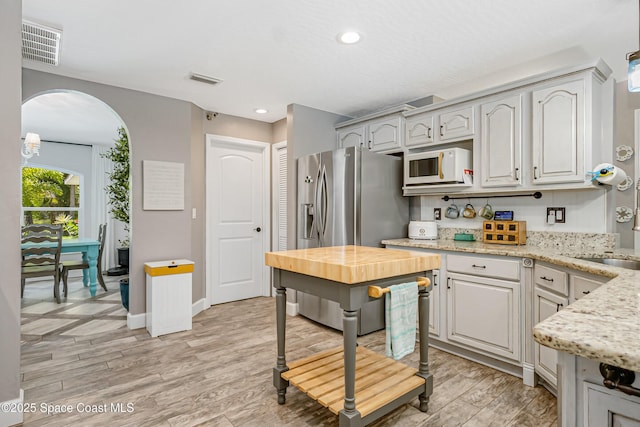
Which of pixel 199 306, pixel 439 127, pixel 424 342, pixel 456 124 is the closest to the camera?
pixel 424 342

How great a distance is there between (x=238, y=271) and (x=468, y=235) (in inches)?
117

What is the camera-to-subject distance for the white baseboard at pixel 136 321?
353 cm

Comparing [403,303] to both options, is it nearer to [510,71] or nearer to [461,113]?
[461,113]

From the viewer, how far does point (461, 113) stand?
320 centimetres

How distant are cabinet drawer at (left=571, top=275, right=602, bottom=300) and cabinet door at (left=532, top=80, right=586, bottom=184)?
0.91m

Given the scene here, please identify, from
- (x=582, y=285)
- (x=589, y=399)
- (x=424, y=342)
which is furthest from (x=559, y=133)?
(x=589, y=399)

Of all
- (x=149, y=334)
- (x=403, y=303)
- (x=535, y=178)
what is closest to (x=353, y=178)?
(x=535, y=178)

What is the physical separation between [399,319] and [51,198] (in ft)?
24.1

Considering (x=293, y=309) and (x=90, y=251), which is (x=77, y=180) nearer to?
(x=90, y=251)

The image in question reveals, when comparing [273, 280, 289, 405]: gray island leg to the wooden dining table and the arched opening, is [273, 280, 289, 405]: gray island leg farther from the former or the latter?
the arched opening

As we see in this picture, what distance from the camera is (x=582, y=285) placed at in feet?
6.40

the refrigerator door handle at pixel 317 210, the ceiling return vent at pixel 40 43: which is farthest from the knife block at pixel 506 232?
the ceiling return vent at pixel 40 43

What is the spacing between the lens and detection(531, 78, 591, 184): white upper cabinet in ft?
8.20

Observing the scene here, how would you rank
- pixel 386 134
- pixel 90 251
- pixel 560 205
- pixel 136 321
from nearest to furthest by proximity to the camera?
pixel 560 205 < pixel 136 321 < pixel 386 134 < pixel 90 251
